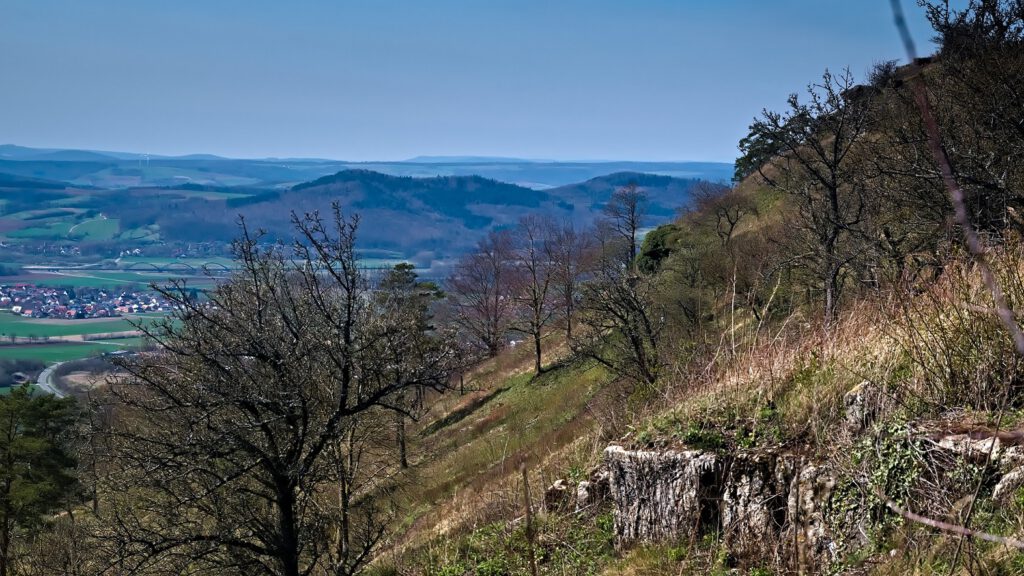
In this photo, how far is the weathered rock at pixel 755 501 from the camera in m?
4.55

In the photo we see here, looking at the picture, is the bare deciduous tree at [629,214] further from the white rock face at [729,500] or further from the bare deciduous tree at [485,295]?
the white rock face at [729,500]

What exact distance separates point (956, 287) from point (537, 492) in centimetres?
442

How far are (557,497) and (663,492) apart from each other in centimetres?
165

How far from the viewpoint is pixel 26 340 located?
5207 inches

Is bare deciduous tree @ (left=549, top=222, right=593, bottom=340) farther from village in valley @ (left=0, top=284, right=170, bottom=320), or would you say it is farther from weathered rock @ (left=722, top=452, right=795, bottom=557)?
village in valley @ (left=0, top=284, right=170, bottom=320)

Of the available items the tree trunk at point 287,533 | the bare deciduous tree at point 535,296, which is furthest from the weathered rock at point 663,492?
the bare deciduous tree at point 535,296

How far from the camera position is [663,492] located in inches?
206

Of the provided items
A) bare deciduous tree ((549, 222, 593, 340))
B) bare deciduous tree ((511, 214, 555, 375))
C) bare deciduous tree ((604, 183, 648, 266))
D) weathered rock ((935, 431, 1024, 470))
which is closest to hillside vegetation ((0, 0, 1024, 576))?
weathered rock ((935, 431, 1024, 470))

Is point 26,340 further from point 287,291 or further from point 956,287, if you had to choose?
point 956,287

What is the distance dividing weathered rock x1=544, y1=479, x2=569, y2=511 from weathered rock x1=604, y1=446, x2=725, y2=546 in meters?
0.94

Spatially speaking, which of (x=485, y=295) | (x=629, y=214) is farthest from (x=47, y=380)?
(x=629, y=214)

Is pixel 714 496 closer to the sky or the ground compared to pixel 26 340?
closer to the sky

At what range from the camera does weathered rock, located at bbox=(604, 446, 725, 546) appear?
5.03 meters

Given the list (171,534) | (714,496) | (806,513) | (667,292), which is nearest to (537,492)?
(714,496)
